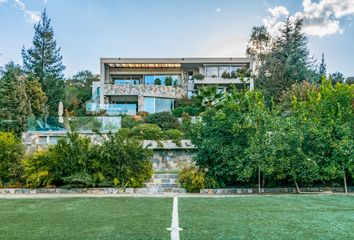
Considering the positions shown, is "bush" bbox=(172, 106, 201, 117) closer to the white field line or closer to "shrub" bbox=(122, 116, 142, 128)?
"shrub" bbox=(122, 116, 142, 128)

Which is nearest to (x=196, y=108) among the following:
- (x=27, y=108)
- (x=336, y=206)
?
(x=27, y=108)

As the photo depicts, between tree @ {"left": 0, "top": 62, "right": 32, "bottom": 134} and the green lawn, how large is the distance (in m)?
16.7

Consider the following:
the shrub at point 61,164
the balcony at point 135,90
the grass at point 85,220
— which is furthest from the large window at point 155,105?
the grass at point 85,220

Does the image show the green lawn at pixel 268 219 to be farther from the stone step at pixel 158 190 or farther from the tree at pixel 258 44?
the tree at pixel 258 44

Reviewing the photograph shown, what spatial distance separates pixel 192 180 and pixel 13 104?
16353 mm

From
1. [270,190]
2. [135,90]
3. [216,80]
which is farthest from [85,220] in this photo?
[216,80]

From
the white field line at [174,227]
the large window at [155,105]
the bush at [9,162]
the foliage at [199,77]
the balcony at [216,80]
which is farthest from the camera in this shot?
the balcony at [216,80]

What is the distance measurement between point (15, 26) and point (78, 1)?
6.99 m

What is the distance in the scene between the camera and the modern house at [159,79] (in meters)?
31.7

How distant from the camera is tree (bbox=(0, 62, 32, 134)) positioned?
2278cm

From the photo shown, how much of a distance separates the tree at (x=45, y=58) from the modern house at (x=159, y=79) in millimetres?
4827

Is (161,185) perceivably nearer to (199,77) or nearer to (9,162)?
(9,162)

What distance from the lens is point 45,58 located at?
37750 mm

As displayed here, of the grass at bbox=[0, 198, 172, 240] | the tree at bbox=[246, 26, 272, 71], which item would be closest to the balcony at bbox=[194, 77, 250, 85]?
the tree at bbox=[246, 26, 272, 71]
